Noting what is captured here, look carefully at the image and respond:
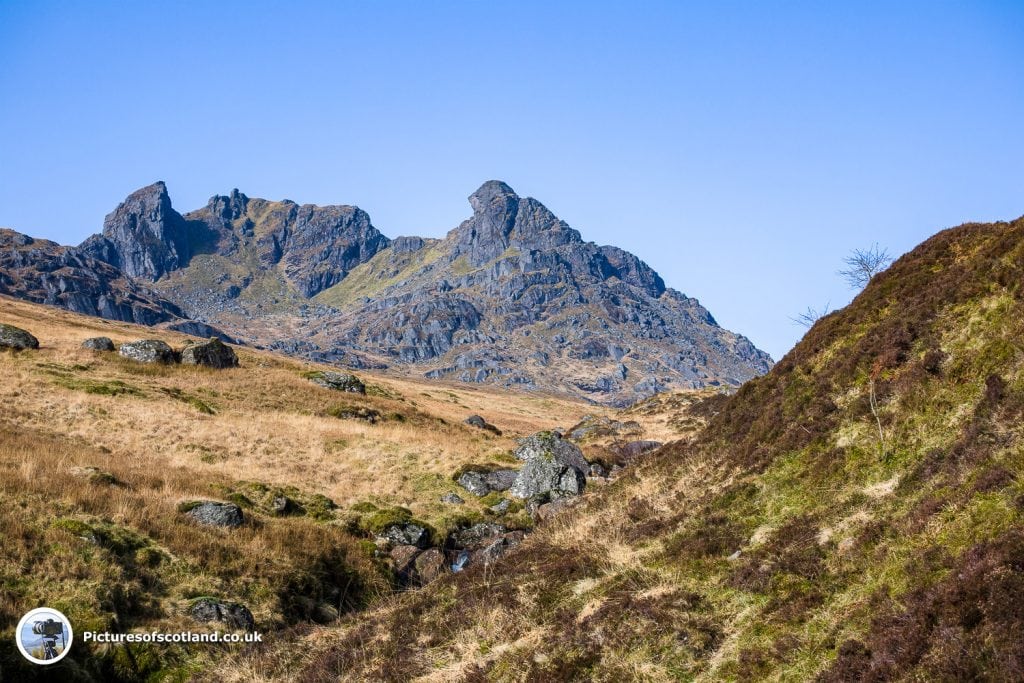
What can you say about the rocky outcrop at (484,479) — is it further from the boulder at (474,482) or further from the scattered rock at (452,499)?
the scattered rock at (452,499)

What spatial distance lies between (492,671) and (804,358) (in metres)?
17.6

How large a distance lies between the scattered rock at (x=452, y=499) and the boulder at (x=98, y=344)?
3787cm

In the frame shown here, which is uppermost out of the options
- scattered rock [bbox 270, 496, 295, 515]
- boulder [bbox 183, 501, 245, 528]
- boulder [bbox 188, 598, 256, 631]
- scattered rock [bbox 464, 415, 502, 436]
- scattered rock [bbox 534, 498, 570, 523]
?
scattered rock [bbox 464, 415, 502, 436]

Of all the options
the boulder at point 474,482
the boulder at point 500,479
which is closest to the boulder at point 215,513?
the boulder at point 474,482

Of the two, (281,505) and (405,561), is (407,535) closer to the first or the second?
(405,561)

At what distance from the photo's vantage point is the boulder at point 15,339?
47.4 m

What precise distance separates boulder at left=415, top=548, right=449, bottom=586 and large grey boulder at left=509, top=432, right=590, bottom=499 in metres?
8.00

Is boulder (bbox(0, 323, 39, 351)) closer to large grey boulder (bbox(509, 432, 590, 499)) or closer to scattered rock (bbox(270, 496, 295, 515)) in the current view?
scattered rock (bbox(270, 496, 295, 515))

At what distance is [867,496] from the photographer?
1358 centimetres

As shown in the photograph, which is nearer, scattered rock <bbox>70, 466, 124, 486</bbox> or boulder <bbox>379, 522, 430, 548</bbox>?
scattered rock <bbox>70, 466, 124, 486</bbox>

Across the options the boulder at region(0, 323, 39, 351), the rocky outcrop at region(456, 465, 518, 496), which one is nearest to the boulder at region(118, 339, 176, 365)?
the boulder at region(0, 323, 39, 351)

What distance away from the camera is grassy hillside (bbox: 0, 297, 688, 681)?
51.8 feet

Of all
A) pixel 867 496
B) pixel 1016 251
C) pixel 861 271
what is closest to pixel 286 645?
pixel 867 496

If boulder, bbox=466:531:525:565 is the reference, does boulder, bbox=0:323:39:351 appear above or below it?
above
